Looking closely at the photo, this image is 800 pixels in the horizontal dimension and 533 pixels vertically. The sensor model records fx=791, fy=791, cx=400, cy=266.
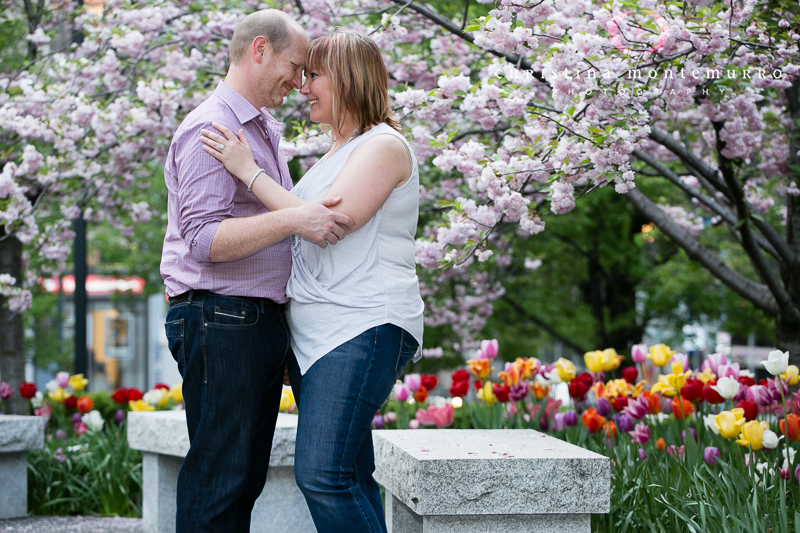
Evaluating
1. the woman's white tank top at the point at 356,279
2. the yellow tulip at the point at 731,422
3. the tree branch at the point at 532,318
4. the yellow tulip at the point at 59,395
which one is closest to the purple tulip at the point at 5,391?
the yellow tulip at the point at 59,395

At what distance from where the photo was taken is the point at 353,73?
7.26ft

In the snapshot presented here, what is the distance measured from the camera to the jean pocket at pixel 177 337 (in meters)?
2.20

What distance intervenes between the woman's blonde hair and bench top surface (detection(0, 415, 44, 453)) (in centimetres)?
331

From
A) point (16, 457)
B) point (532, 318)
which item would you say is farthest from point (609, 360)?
point (532, 318)

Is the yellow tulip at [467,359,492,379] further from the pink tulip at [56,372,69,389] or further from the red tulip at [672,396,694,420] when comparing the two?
the pink tulip at [56,372,69,389]

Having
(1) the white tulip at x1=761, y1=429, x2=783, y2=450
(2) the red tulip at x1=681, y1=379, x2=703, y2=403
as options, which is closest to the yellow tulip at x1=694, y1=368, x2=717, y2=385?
(2) the red tulip at x1=681, y1=379, x2=703, y2=403

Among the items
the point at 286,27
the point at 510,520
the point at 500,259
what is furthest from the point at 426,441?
the point at 500,259

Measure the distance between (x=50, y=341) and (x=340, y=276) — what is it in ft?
49.0

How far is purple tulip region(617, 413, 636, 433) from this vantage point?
373 cm

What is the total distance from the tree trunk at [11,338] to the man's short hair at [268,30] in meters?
4.53

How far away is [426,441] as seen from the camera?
2.71m

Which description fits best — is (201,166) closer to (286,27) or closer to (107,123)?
(286,27)

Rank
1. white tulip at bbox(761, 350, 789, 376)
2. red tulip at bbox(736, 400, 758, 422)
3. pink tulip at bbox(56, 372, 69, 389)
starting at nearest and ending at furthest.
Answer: white tulip at bbox(761, 350, 789, 376) → red tulip at bbox(736, 400, 758, 422) → pink tulip at bbox(56, 372, 69, 389)

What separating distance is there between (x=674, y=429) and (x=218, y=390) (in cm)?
245
